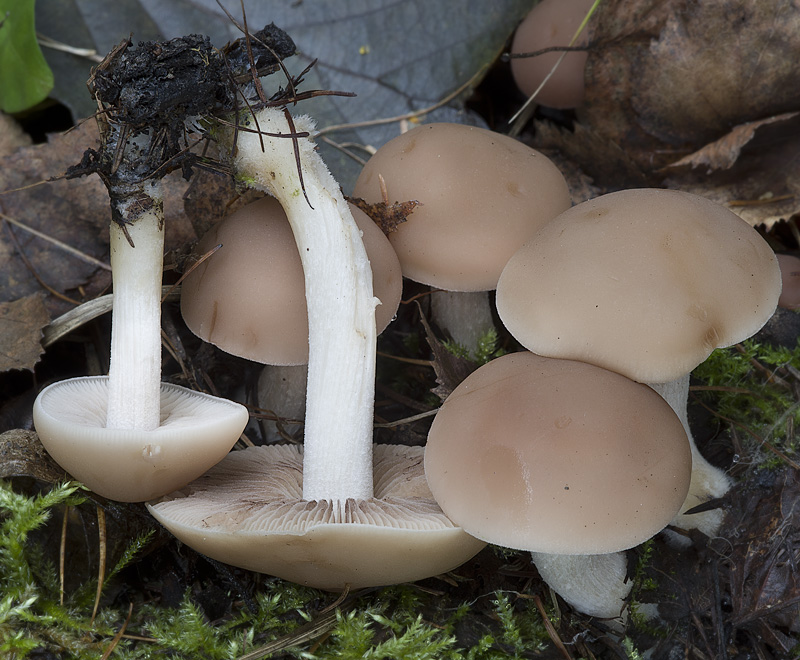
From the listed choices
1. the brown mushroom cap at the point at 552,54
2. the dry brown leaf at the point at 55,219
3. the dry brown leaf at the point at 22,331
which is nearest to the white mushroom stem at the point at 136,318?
the dry brown leaf at the point at 22,331

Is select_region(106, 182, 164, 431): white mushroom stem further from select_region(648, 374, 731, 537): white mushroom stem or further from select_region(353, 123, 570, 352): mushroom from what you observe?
select_region(648, 374, 731, 537): white mushroom stem

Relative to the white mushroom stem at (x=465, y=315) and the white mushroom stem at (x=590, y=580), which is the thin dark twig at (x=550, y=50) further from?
the white mushroom stem at (x=590, y=580)

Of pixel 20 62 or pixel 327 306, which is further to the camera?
pixel 20 62

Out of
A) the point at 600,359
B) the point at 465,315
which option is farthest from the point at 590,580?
the point at 465,315

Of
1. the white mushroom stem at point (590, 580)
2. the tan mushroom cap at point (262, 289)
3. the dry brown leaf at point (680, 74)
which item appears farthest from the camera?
the dry brown leaf at point (680, 74)

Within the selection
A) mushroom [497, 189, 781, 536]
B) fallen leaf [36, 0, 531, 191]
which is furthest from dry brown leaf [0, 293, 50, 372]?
mushroom [497, 189, 781, 536]

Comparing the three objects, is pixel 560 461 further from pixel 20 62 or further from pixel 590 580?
pixel 20 62

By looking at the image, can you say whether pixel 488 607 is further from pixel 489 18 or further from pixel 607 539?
pixel 489 18
